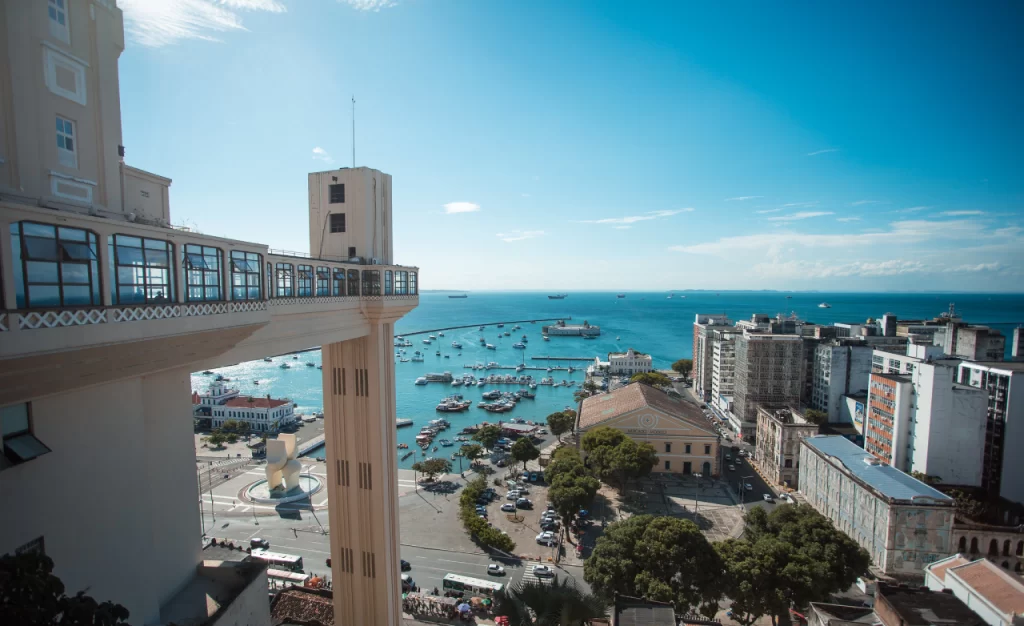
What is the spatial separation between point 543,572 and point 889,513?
1841 centimetres

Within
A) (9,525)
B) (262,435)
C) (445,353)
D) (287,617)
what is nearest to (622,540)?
(287,617)

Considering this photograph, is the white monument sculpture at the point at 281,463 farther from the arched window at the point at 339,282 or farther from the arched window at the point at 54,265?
the arched window at the point at 54,265

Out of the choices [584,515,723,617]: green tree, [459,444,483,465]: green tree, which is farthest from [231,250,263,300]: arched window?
[459,444,483,465]: green tree

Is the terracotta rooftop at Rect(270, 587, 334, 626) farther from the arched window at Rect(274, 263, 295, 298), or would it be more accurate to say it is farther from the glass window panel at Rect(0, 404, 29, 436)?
the glass window panel at Rect(0, 404, 29, 436)

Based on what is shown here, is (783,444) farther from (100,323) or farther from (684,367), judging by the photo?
(684,367)

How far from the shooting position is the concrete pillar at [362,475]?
46.3 ft

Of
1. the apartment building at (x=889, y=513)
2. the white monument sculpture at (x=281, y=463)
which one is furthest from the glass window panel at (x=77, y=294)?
the white monument sculpture at (x=281, y=463)

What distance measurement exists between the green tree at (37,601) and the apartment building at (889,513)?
2976 cm

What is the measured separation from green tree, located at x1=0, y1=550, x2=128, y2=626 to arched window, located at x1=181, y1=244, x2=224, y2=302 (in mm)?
3462

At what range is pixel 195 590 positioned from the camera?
829 cm

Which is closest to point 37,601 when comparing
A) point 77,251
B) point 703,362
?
point 77,251

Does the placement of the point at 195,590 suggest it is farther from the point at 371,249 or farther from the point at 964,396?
the point at 964,396

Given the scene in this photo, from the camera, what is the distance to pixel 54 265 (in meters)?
4.83

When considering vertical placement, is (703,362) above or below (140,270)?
below
